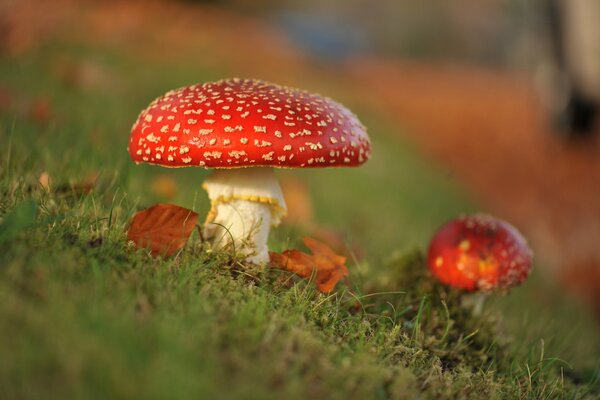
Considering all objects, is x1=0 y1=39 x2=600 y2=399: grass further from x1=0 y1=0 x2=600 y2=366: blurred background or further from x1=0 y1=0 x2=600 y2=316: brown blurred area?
x1=0 y1=0 x2=600 y2=316: brown blurred area

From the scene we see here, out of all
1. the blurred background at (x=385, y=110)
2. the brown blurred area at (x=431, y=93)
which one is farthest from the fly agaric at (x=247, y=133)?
the brown blurred area at (x=431, y=93)

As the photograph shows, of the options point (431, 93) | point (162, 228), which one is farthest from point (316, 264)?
point (431, 93)

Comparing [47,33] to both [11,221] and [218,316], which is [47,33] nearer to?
[11,221]

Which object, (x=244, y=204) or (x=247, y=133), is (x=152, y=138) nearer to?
(x=247, y=133)

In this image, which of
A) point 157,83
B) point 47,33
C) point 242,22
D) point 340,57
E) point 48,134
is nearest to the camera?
point 48,134

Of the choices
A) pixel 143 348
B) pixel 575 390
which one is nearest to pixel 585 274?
pixel 575 390

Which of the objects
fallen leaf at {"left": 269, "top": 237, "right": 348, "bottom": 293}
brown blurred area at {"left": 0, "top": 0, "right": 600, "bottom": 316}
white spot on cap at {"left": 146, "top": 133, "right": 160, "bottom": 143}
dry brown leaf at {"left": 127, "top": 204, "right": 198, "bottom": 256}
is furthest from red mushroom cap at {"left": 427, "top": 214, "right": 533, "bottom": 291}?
brown blurred area at {"left": 0, "top": 0, "right": 600, "bottom": 316}
